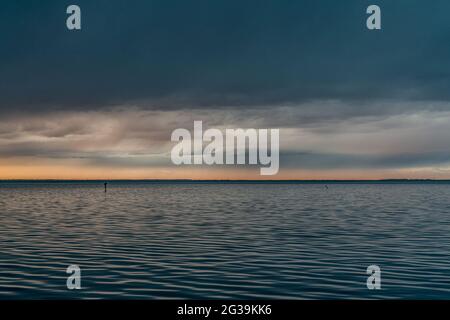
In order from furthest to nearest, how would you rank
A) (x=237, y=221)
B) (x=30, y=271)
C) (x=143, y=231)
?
(x=237, y=221), (x=143, y=231), (x=30, y=271)

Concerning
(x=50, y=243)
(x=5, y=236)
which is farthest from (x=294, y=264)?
(x=5, y=236)

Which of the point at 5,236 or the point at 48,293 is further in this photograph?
the point at 5,236

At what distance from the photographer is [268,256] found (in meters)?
33.4

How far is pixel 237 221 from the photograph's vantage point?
2378 inches
